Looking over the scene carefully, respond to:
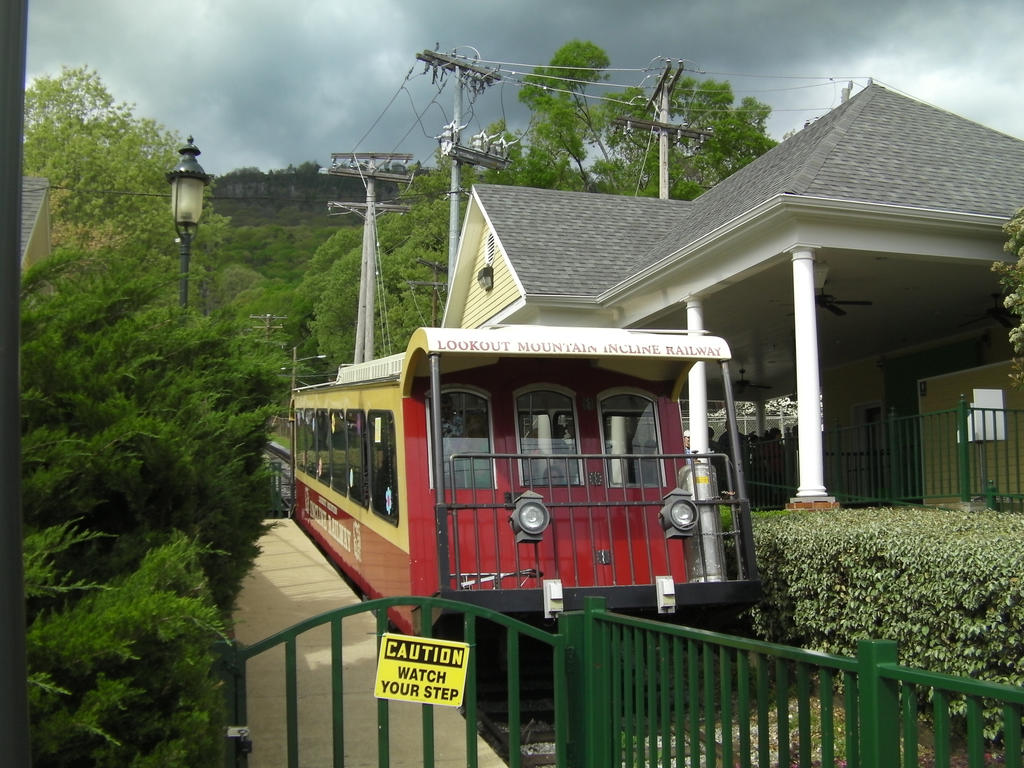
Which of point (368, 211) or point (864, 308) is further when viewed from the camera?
point (368, 211)

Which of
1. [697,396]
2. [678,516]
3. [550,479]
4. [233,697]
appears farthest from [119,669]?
[697,396]

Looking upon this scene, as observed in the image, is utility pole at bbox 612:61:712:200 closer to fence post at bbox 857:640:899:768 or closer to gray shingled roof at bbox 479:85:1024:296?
gray shingled roof at bbox 479:85:1024:296

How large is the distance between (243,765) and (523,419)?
503cm

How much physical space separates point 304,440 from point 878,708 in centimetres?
1546

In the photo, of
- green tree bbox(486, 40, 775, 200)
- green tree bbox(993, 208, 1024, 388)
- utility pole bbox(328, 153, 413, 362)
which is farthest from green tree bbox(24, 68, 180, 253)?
green tree bbox(993, 208, 1024, 388)

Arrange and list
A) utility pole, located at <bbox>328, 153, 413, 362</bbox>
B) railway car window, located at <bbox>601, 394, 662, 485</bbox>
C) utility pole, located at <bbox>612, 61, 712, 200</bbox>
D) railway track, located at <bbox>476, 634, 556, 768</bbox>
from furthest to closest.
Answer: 1. utility pole, located at <bbox>328, 153, 413, 362</bbox>
2. utility pole, located at <bbox>612, 61, 712, 200</bbox>
3. railway car window, located at <bbox>601, 394, 662, 485</bbox>
4. railway track, located at <bbox>476, 634, 556, 768</bbox>

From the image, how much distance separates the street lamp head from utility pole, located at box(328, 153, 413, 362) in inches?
797

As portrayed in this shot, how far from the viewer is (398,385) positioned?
8.97 m

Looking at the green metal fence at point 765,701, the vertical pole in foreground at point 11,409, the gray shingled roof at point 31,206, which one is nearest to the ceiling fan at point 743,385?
the gray shingled roof at point 31,206

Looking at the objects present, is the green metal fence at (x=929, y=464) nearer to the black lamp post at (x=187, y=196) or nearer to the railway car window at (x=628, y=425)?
the railway car window at (x=628, y=425)

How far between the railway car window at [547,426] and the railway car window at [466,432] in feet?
1.12

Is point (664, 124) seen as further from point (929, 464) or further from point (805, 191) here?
point (805, 191)

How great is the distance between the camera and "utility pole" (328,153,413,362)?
3247 cm

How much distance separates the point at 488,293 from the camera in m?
20.8
